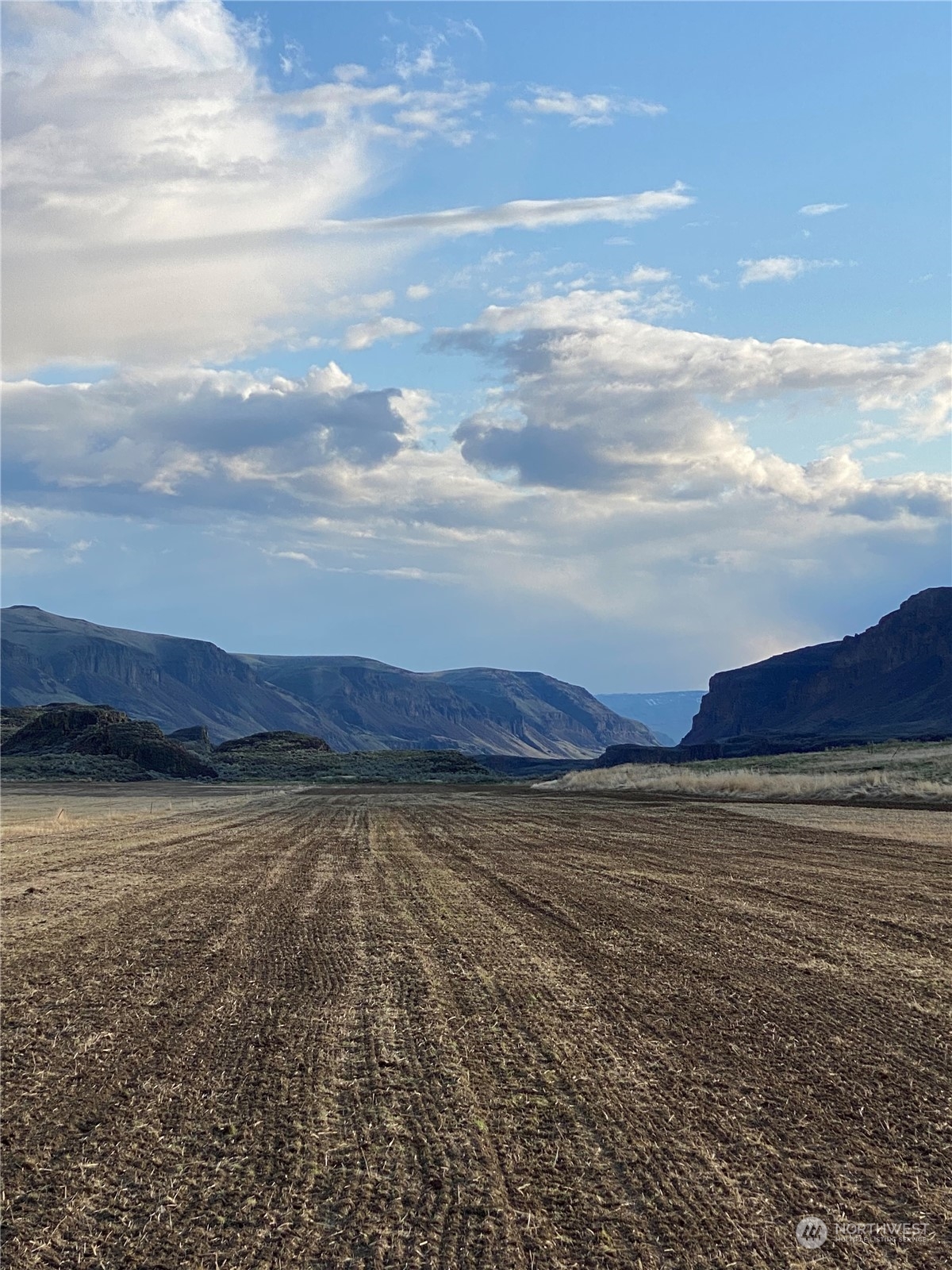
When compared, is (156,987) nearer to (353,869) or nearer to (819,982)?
(819,982)

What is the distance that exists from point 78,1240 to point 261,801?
4646cm

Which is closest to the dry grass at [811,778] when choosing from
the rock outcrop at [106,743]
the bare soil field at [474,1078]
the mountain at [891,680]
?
the bare soil field at [474,1078]

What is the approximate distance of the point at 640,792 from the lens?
53500 mm

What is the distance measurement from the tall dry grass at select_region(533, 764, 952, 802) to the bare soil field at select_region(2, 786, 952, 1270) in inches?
1080

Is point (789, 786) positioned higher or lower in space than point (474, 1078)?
lower

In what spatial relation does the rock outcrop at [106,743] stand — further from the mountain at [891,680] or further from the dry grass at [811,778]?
the mountain at [891,680]

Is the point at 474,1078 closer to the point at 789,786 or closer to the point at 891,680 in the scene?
the point at 789,786

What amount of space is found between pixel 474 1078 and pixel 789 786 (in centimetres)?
4183

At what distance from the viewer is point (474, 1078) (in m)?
6.66

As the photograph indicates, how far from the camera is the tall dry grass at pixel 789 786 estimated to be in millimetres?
40188

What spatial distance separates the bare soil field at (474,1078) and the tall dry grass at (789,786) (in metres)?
27.4

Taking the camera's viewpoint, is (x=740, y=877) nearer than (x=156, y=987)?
No

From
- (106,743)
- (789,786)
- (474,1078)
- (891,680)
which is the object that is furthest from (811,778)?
(891,680)

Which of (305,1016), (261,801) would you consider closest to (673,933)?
(305,1016)
